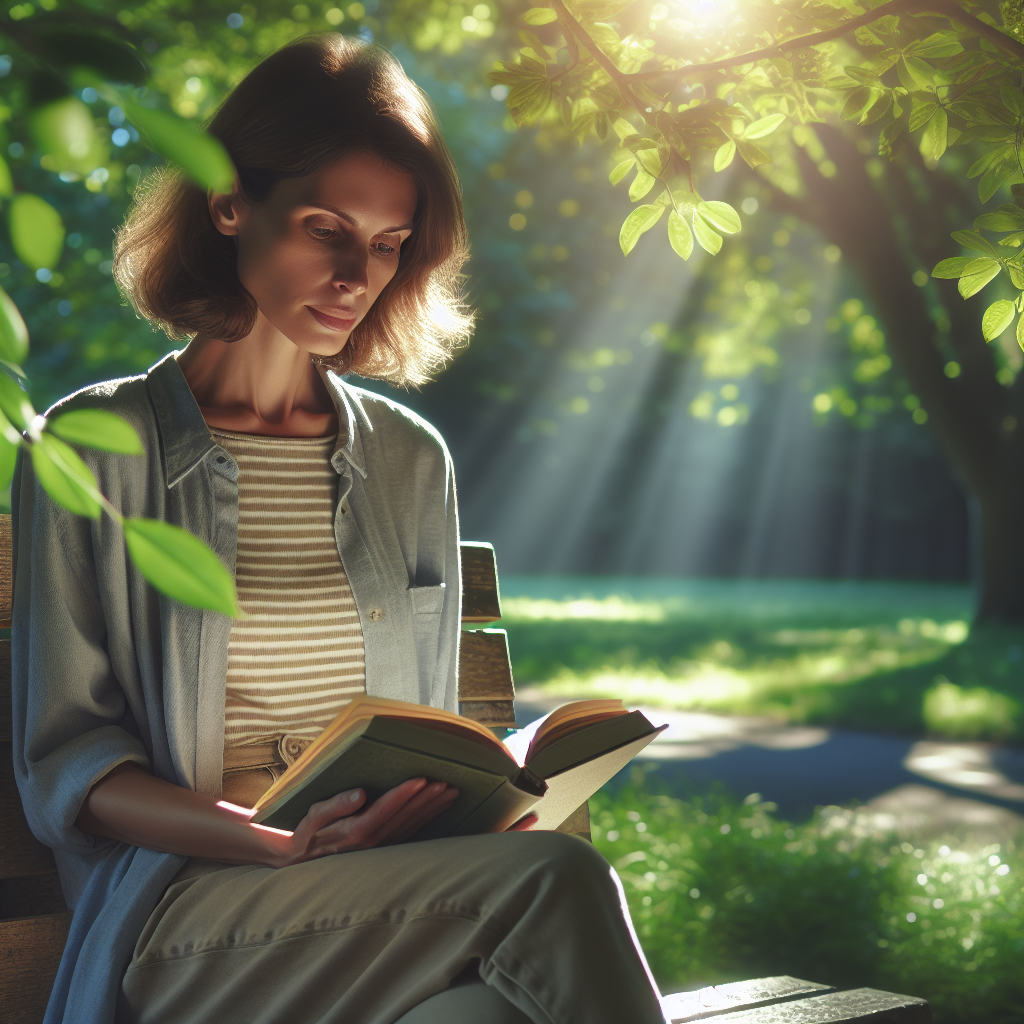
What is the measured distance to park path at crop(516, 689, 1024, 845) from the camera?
523 centimetres

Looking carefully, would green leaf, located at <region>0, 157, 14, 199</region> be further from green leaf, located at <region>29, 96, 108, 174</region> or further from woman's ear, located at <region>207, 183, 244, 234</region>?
woman's ear, located at <region>207, 183, 244, 234</region>

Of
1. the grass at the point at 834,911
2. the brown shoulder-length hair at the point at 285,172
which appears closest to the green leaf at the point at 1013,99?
the brown shoulder-length hair at the point at 285,172

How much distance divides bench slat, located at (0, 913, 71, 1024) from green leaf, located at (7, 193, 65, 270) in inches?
54.6

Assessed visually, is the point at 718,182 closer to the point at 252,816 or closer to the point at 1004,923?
the point at 1004,923

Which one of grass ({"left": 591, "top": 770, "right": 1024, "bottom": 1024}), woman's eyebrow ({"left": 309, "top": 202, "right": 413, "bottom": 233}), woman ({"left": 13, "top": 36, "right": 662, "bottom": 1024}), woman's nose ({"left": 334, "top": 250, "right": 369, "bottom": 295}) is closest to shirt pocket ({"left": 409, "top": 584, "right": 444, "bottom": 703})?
woman ({"left": 13, "top": 36, "right": 662, "bottom": 1024})

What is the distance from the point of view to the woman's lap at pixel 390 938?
128 centimetres

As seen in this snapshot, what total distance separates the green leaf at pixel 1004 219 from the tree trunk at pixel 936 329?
8.61 meters

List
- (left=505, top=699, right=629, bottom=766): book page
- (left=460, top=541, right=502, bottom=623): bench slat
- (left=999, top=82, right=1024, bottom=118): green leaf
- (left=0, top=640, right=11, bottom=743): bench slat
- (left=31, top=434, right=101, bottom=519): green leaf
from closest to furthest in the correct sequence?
(left=31, top=434, right=101, bottom=519): green leaf → (left=505, top=699, right=629, bottom=766): book page → (left=999, top=82, right=1024, bottom=118): green leaf → (left=0, top=640, right=11, bottom=743): bench slat → (left=460, top=541, right=502, bottom=623): bench slat

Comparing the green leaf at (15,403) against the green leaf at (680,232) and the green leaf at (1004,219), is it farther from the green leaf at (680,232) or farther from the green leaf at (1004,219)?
the green leaf at (1004,219)

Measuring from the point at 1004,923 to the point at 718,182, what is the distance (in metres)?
8.92

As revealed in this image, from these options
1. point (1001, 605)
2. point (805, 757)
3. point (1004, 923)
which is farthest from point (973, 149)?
point (1004, 923)

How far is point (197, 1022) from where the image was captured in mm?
1445

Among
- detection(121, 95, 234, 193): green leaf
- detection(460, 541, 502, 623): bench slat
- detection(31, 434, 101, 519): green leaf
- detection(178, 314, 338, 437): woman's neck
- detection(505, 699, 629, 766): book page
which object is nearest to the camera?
detection(121, 95, 234, 193): green leaf

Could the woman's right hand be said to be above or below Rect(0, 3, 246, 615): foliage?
below
